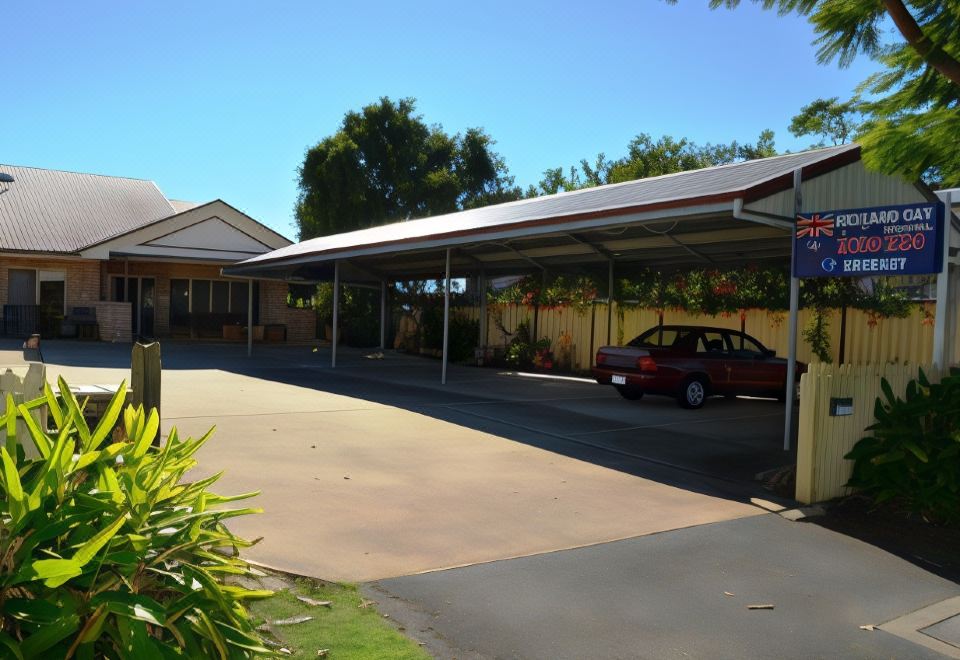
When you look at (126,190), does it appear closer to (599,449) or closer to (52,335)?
(52,335)

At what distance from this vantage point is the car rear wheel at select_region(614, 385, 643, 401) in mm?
14834

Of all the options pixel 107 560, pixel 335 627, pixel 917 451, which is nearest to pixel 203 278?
pixel 917 451

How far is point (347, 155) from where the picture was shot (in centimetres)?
3916

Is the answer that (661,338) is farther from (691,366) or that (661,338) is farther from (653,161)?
(653,161)

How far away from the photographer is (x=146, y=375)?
745 cm

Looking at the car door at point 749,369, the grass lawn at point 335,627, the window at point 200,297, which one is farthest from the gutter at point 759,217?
the window at point 200,297

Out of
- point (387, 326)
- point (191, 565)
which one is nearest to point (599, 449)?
point (191, 565)

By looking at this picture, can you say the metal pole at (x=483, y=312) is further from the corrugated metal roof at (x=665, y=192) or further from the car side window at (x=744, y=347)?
the car side window at (x=744, y=347)

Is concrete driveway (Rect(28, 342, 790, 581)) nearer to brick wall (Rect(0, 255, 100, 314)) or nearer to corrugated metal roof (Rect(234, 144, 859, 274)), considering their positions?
corrugated metal roof (Rect(234, 144, 859, 274))

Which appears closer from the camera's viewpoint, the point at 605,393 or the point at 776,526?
the point at 776,526

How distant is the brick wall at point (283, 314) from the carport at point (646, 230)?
4867 mm

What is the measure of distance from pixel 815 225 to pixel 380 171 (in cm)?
3270

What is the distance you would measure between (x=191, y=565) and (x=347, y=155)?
37.8m

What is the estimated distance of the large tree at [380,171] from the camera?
39438 millimetres
